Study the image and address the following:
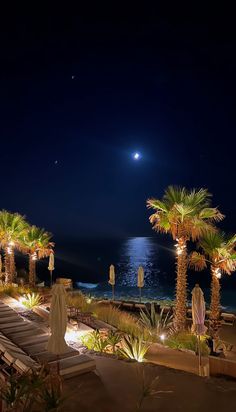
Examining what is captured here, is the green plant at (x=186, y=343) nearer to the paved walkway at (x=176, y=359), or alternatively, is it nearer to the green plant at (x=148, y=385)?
the paved walkway at (x=176, y=359)

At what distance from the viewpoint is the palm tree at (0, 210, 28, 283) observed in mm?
21312

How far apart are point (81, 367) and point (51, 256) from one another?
11766 millimetres

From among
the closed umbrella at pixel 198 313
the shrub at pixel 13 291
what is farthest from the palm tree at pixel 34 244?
the closed umbrella at pixel 198 313

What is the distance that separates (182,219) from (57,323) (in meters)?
7.54

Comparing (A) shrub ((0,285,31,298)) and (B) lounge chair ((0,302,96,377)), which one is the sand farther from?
(A) shrub ((0,285,31,298))

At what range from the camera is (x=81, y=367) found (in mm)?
7938

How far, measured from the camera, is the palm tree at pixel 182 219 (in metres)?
13.4

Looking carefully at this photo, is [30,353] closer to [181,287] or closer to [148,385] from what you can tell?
[148,385]

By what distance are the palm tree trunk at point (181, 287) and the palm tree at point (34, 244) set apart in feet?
32.3

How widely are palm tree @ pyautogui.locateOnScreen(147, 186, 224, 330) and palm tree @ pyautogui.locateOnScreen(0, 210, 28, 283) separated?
10.6m

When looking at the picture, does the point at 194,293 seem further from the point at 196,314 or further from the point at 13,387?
the point at 13,387

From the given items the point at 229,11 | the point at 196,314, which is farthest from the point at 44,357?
the point at 229,11

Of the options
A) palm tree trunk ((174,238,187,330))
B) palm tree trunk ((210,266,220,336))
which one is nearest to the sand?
palm tree trunk ((174,238,187,330))

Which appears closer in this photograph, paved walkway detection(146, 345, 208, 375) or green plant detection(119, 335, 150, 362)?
paved walkway detection(146, 345, 208, 375)
